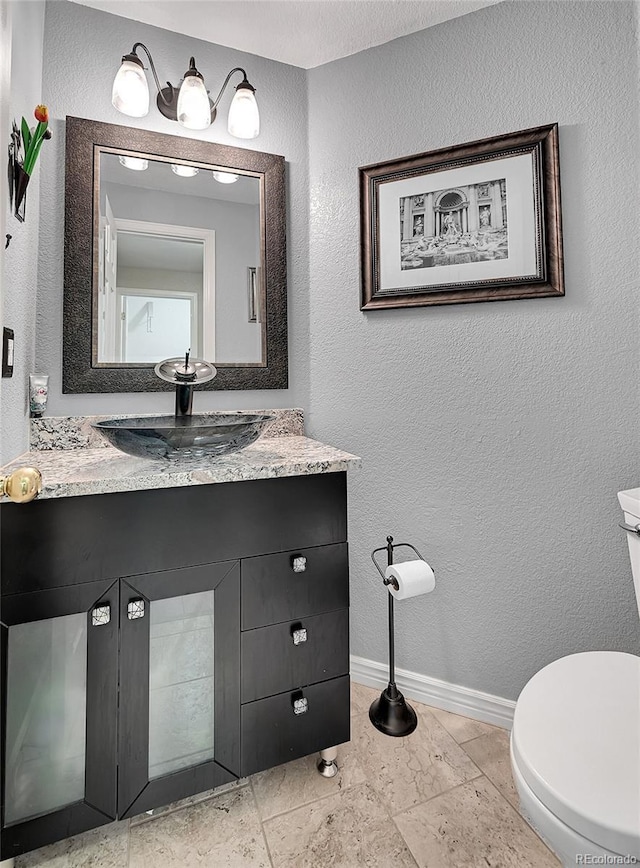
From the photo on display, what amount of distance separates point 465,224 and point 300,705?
155 centimetres

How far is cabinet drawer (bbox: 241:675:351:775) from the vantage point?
125 cm

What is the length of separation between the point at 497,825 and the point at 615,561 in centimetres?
78

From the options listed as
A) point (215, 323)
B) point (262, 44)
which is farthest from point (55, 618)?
point (262, 44)

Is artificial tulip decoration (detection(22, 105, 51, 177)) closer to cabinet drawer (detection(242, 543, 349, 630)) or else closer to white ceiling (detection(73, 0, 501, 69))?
white ceiling (detection(73, 0, 501, 69))

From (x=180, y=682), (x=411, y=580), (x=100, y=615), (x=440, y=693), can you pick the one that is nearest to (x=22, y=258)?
(x=100, y=615)

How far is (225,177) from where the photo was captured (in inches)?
68.0

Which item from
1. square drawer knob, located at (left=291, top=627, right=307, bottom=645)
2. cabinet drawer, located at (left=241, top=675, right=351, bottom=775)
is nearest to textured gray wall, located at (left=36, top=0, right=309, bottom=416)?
square drawer knob, located at (left=291, top=627, right=307, bottom=645)

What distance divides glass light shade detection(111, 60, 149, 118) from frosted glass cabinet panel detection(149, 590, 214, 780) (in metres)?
1.47

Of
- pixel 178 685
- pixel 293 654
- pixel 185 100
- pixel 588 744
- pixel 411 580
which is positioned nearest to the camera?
pixel 588 744

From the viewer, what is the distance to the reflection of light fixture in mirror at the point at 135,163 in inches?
63.1

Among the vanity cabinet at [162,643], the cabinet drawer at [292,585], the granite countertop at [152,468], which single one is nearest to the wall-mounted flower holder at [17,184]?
the granite countertop at [152,468]

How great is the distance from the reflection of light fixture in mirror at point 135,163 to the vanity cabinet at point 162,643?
1163 mm

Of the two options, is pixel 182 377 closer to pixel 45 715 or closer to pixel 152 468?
pixel 152 468

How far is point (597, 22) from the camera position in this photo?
139 centimetres
